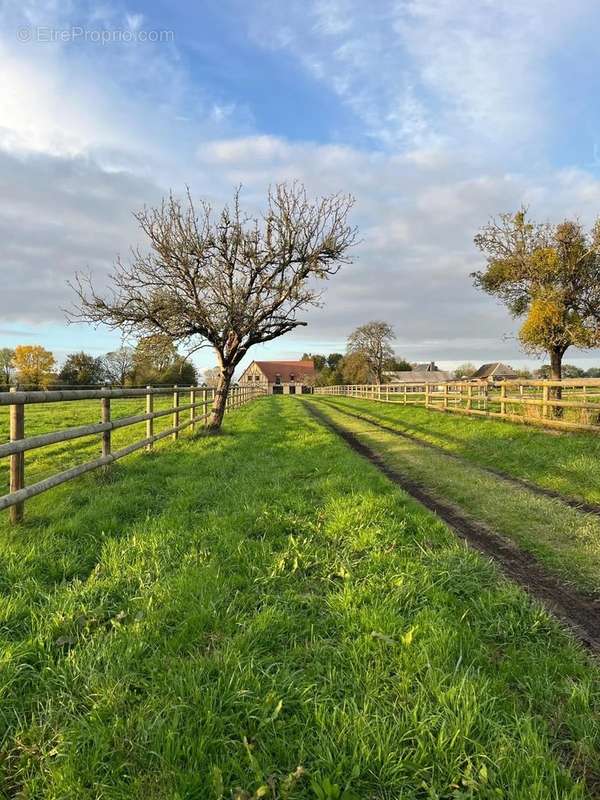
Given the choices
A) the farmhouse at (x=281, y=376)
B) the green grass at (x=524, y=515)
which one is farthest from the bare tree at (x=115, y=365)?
the green grass at (x=524, y=515)

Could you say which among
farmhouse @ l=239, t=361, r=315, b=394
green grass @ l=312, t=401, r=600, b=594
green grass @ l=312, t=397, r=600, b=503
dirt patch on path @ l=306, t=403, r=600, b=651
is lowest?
dirt patch on path @ l=306, t=403, r=600, b=651

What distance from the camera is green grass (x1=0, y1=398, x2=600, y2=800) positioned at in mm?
1904

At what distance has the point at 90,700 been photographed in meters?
2.29

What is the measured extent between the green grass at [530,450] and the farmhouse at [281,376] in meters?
91.4

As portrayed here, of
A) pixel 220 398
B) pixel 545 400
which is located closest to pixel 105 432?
pixel 220 398

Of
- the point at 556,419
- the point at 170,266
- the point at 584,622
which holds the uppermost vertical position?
the point at 170,266

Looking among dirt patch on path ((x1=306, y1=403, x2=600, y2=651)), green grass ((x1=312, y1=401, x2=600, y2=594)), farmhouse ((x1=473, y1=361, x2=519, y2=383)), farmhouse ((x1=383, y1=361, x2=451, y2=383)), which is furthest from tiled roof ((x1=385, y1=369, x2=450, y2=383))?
dirt patch on path ((x1=306, y1=403, x2=600, y2=651))

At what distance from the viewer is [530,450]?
987cm

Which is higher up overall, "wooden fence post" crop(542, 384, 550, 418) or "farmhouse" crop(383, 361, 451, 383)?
"farmhouse" crop(383, 361, 451, 383)

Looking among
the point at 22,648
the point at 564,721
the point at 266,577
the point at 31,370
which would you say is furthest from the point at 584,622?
the point at 31,370

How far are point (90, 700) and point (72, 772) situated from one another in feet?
1.43

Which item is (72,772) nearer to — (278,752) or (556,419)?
(278,752)

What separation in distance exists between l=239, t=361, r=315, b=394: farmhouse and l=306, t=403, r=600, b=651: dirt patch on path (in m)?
98.9

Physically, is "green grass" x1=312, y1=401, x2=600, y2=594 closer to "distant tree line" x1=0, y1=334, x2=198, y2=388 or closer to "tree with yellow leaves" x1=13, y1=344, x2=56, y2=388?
"distant tree line" x1=0, y1=334, x2=198, y2=388
